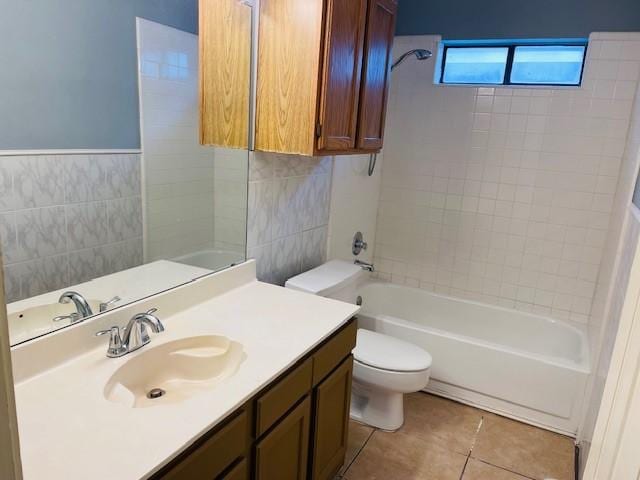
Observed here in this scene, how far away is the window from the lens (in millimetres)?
2859

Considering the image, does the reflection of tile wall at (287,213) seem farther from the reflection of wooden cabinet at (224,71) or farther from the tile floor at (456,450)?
the tile floor at (456,450)

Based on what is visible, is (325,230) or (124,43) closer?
(124,43)

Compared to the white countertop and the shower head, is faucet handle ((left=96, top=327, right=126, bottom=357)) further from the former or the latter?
the shower head

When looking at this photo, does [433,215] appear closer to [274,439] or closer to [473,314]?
[473,314]

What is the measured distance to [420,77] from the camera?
315 cm

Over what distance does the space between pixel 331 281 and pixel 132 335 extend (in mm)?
1142

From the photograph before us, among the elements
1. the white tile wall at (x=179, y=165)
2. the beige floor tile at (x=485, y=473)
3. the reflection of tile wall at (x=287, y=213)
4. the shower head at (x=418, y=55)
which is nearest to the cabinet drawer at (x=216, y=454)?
the white tile wall at (x=179, y=165)

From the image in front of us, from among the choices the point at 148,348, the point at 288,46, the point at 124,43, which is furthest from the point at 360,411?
the point at 124,43

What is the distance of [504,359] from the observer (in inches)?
101

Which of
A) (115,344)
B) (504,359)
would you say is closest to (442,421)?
(504,359)

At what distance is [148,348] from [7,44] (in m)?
0.89

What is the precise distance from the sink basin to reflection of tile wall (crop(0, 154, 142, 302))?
314 millimetres

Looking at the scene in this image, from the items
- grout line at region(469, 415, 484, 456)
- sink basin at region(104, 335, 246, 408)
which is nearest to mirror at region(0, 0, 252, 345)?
sink basin at region(104, 335, 246, 408)

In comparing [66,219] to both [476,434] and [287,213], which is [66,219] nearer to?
[287,213]
